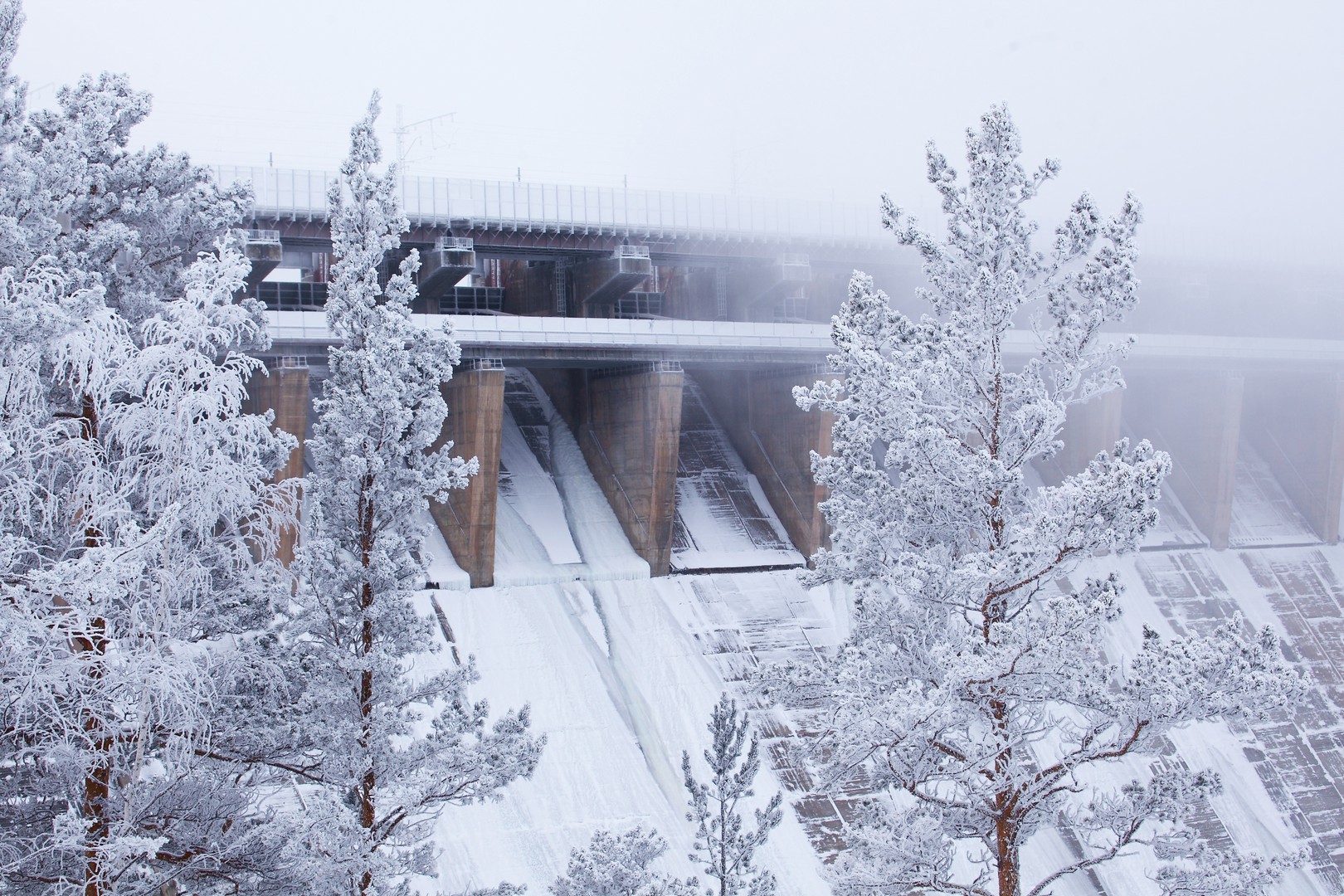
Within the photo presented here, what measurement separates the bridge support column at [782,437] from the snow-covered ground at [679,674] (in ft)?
3.04

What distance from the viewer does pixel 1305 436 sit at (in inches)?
1474

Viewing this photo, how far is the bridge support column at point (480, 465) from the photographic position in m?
24.8

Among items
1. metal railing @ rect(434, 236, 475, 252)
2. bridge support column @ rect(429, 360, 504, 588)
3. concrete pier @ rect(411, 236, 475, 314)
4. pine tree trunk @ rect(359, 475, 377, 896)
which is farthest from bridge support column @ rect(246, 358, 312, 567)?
pine tree trunk @ rect(359, 475, 377, 896)

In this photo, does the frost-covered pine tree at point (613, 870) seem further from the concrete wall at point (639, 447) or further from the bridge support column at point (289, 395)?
the concrete wall at point (639, 447)

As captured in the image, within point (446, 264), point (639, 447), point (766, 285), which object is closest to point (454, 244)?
point (446, 264)

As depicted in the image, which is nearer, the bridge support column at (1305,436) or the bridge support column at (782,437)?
the bridge support column at (782,437)

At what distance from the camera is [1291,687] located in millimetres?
8805

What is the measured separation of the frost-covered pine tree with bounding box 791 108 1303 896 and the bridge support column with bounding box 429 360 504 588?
14771 mm

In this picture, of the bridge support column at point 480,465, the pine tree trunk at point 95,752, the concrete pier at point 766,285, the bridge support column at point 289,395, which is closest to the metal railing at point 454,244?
the bridge support column at point 480,465

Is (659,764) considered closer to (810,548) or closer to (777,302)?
(810,548)

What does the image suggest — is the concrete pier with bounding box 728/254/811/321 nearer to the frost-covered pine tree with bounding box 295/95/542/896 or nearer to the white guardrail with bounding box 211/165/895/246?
the white guardrail with bounding box 211/165/895/246

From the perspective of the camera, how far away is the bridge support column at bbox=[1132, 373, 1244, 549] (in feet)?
112

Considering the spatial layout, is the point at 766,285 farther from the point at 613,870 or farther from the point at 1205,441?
the point at 613,870

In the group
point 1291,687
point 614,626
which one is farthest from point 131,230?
point 614,626
